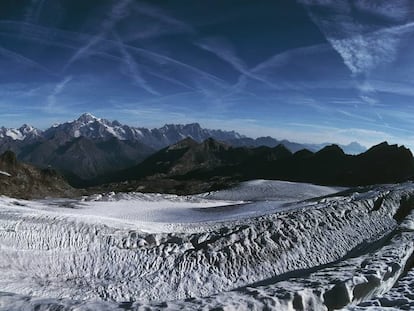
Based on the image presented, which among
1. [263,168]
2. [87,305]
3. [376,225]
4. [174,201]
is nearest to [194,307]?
[87,305]

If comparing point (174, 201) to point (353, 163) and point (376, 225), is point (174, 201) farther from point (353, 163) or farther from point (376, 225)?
point (353, 163)

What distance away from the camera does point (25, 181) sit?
83.2 meters

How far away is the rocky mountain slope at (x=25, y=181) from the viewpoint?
2896 inches

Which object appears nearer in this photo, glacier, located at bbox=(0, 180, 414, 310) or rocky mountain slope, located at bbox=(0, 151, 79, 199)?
glacier, located at bbox=(0, 180, 414, 310)

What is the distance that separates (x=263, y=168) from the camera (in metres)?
181

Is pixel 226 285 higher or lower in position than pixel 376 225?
lower

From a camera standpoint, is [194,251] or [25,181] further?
[25,181]

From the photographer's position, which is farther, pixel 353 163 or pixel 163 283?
pixel 353 163

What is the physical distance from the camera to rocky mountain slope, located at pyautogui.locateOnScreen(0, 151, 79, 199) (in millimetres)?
73562

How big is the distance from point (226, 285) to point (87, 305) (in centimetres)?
1191

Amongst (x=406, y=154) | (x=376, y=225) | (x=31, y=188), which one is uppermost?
(x=406, y=154)

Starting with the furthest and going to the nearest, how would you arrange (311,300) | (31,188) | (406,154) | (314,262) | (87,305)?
(406,154) → (31,188) → (314,262) → (311,300) → (87,305)

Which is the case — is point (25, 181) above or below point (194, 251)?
below

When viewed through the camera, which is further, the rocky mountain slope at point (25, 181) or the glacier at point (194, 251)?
the rocky mountain slope at point (25, 181)
